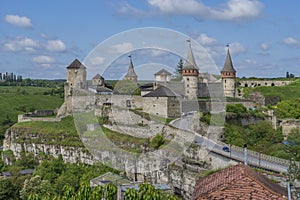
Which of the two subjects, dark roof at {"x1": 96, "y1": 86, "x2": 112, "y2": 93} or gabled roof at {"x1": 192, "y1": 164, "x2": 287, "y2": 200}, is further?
dark roof at {"x1": 96, "y1": 86, "x2": 112, "y2": 93}

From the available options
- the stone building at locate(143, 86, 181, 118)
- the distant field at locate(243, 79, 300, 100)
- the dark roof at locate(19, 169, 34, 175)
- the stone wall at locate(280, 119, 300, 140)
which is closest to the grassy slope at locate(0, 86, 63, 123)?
the dark roof at locate(19, 169, 34, 175)

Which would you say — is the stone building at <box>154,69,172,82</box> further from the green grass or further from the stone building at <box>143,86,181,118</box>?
the green grass

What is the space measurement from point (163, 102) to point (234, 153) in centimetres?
→ 763

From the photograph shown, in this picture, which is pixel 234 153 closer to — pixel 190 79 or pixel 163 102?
pixel 163 102

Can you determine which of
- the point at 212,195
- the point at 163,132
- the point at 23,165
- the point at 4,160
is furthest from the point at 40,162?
the point at 212,195

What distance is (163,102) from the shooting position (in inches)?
1412

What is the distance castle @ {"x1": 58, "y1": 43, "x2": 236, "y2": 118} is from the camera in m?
36.2

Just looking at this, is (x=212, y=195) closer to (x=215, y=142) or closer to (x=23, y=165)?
(x=215, y=142)

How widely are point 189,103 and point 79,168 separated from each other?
13229mm

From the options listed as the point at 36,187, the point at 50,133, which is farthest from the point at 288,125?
the point at 50,133

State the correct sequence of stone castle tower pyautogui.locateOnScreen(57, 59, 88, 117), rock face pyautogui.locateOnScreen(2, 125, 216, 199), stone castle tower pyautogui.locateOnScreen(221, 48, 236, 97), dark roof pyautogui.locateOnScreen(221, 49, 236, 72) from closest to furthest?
1. rock face pyautogui.locateOnScreen(2, 125, 216, 199)
2. stone castle tower pyautogui.locateOnScreen(221, 48, 236, 97)
3. dark roof pyautogui.locateOnScreen(221, 49, 236, 72)
4. stone castle tower pyautogui.locateOnScreen(57, 59, 88, 117)

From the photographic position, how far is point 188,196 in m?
32.0

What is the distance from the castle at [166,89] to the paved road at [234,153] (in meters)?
2.11

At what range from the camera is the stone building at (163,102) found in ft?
118
